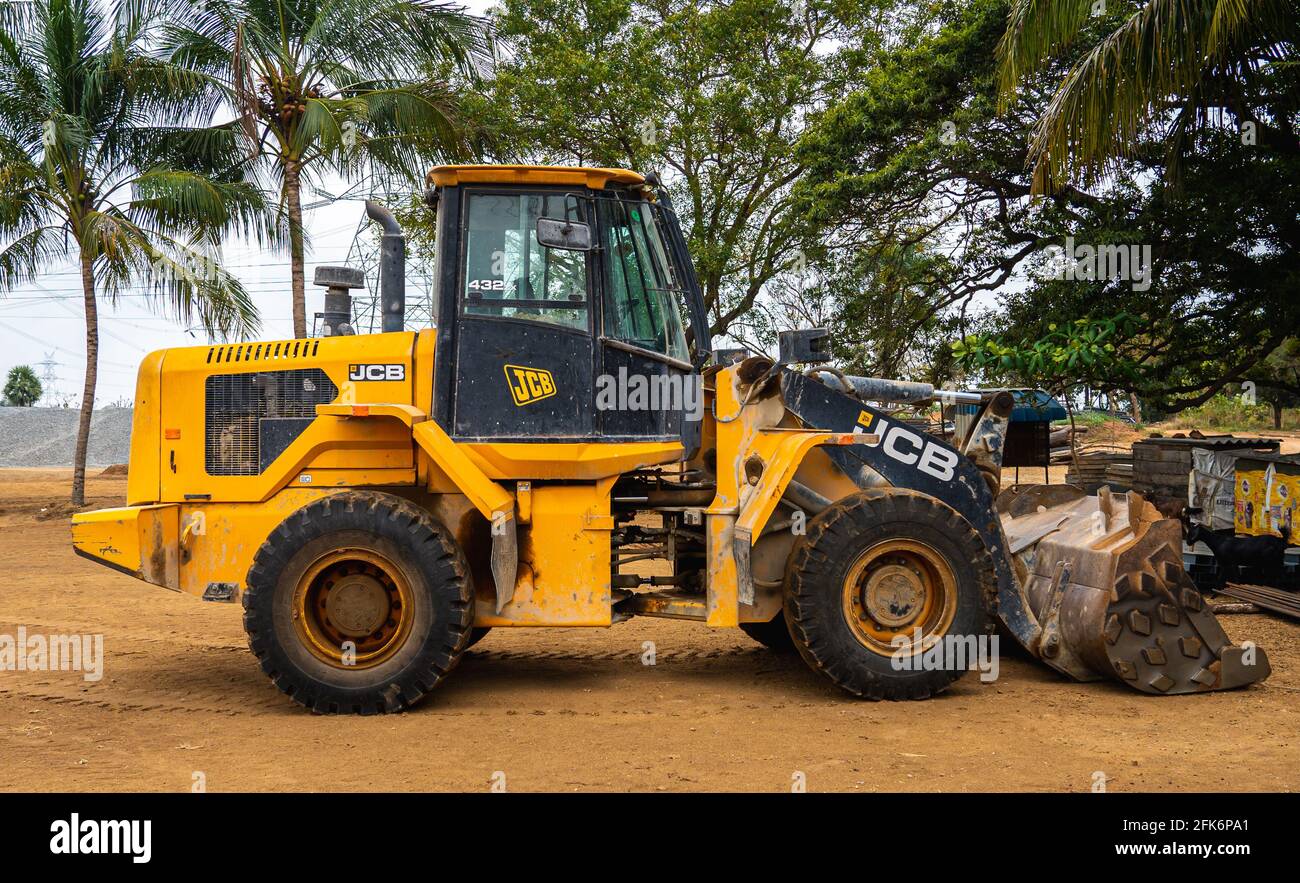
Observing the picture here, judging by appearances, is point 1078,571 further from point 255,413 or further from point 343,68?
point 343,68

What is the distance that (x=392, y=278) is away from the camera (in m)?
7.18

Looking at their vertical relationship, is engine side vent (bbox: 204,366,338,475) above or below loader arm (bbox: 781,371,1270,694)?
above

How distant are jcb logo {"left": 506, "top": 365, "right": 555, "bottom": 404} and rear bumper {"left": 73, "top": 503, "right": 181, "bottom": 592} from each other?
231 cm

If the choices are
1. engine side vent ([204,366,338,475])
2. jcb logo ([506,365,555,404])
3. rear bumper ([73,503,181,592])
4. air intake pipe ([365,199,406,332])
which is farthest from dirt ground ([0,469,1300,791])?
air intake pipe ([365,199,406,332])

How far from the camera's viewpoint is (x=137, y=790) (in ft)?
17.4

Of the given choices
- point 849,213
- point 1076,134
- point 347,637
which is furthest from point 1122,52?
point 347,637

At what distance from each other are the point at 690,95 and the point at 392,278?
13.6 metres

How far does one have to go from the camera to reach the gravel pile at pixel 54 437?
45531mm

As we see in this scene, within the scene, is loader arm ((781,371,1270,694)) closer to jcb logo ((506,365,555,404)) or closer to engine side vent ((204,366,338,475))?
jcb logo ((506,365,555,404))

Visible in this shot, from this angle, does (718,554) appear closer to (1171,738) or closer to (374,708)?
(374,708)

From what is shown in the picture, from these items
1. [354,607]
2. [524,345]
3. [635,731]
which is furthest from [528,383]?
[635,731]

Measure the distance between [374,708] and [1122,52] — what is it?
27.1 feet

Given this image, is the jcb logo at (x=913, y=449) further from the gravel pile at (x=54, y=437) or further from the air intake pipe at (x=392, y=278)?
the gravel pile at (x=54, y=437)

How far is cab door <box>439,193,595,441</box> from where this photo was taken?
6859mm
